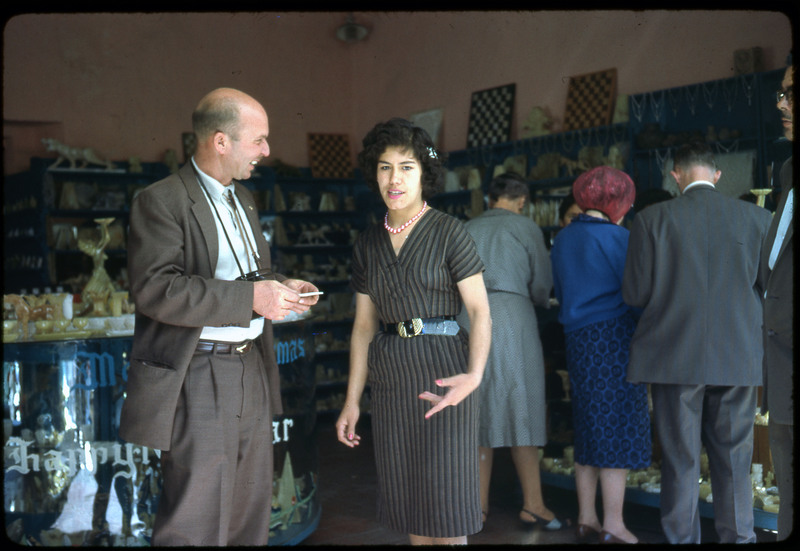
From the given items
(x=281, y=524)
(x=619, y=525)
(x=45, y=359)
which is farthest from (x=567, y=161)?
(x=45, y=359)

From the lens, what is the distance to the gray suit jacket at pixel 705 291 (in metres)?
3.11

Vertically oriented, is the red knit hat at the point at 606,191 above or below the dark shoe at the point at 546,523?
above

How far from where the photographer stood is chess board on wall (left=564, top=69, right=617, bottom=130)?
675 centimetres

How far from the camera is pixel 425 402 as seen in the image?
8.15 feet

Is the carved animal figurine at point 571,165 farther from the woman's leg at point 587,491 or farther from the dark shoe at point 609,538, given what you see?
the dark shoe at point 609,538

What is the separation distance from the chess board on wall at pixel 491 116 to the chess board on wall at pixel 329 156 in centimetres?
182

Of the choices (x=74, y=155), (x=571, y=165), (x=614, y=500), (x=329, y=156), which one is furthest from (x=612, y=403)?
(x=329, y=156)

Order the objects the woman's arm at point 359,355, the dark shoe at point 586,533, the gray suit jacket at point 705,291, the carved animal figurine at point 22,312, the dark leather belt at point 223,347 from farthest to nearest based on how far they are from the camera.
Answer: the dark shoe at point 586,533 → the carved animal figurine at point 22,312 → the gray suit jacket at point 705,291 → the woman's arm at point 359,355 → the dark leather belt at point 223,347

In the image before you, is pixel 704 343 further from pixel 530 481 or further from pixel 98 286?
pixel 98 286

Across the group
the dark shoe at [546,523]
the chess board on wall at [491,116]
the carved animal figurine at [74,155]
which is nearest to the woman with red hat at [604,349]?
the dark shoe at [546,523]

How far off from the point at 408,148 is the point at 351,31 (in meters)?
6.90

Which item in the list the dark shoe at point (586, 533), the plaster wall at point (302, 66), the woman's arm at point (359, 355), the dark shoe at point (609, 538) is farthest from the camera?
the plaster wall at point (302, 66)

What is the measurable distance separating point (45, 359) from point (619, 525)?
2668 mm

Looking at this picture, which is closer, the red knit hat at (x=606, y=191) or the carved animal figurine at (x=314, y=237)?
the red knit hat at (x=606, y=191)
